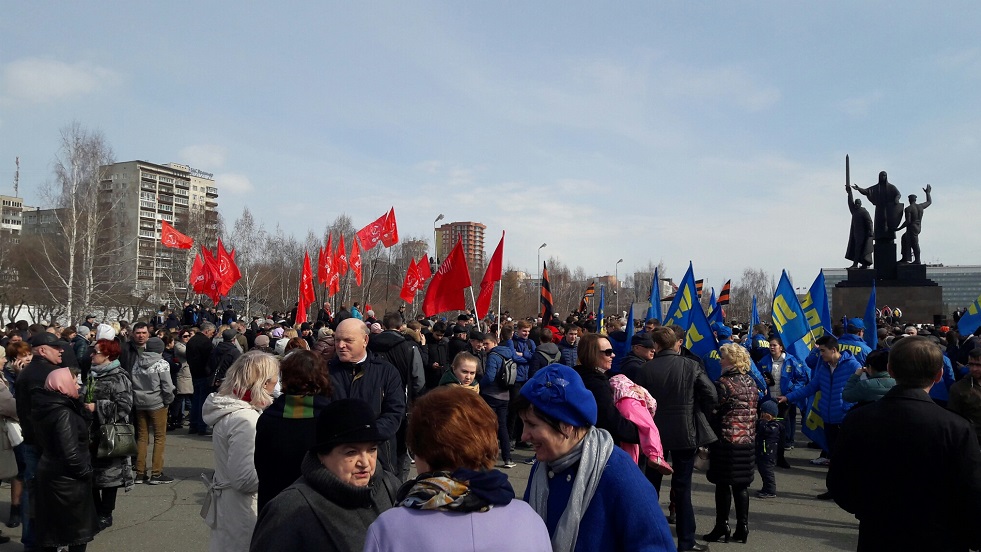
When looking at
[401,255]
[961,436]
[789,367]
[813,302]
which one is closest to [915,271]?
[813,302]

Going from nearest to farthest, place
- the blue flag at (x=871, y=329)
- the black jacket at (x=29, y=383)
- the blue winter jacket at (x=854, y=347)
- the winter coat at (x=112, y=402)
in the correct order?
the black jacket at (x=29, y=383) < the winter coat at (x=112, y=402) < the blue winter jacket at (x=854, y=347) < the blue flag at (x=871, y=329)

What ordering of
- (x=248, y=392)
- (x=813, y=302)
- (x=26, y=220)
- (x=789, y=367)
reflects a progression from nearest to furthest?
(x=248, y=392), (x=789, y=367), (x=813, y=302), (x=26, y=220)

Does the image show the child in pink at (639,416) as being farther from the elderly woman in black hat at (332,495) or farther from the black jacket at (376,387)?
the elderly woman in black hat at (332,495)

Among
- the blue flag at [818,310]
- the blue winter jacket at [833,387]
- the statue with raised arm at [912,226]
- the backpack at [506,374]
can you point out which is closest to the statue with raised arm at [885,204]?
the statue with raised arm at [912,226]

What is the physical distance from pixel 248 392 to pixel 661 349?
147 inches

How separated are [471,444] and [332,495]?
72cm

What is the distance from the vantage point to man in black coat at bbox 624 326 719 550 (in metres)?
6.08

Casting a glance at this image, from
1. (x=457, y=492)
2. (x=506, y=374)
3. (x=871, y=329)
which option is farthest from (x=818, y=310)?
(x=457, y=492)

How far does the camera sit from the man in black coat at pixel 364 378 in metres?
4.91

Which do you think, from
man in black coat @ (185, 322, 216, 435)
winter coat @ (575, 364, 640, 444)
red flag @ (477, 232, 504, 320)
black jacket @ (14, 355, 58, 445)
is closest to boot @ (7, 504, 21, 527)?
black jacket @ (14, 355, 58, 445)

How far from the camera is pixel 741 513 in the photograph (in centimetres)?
644

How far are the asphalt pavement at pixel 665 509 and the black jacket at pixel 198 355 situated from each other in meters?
2.81

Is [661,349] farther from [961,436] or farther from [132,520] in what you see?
[132,520]

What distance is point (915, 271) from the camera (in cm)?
2734
